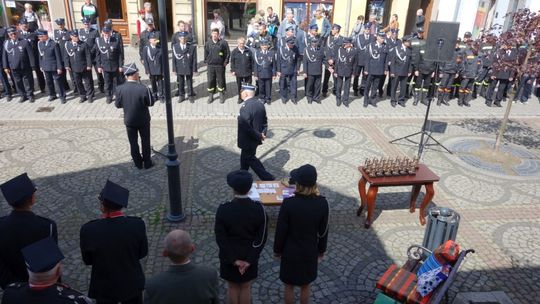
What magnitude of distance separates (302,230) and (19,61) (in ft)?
34.5

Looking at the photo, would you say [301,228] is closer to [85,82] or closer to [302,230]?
[302,230]

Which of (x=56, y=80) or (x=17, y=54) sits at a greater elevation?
(x=17, y=54)

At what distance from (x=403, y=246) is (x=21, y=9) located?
1918 centimetres

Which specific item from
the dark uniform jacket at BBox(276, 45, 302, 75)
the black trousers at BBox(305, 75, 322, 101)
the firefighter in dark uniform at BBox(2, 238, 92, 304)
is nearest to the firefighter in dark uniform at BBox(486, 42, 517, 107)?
the black trousers at BBox(305, 75, 322, 101)

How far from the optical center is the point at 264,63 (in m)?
11.7

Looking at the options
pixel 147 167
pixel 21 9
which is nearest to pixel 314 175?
pixel 147 167

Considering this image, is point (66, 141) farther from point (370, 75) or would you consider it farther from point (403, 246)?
point (370, 75)

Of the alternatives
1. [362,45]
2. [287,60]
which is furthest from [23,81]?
[362,45]

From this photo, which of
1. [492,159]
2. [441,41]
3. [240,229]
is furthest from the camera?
[492,159]

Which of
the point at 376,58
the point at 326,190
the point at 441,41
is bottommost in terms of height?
the point at 326,190

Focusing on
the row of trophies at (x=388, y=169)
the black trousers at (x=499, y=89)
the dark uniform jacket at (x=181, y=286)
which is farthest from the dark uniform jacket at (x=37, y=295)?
the black trousers at (x=499, y=89)

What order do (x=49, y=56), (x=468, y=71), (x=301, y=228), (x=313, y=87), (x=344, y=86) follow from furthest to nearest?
(x=313, y=87)
(x=468, y=71)
(x=344, y=86)
(x=49, y=56)
(x=301, y=228)

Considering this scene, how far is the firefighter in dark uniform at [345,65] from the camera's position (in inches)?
468

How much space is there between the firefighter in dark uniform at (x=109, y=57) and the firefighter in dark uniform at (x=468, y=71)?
1008 centimetres
